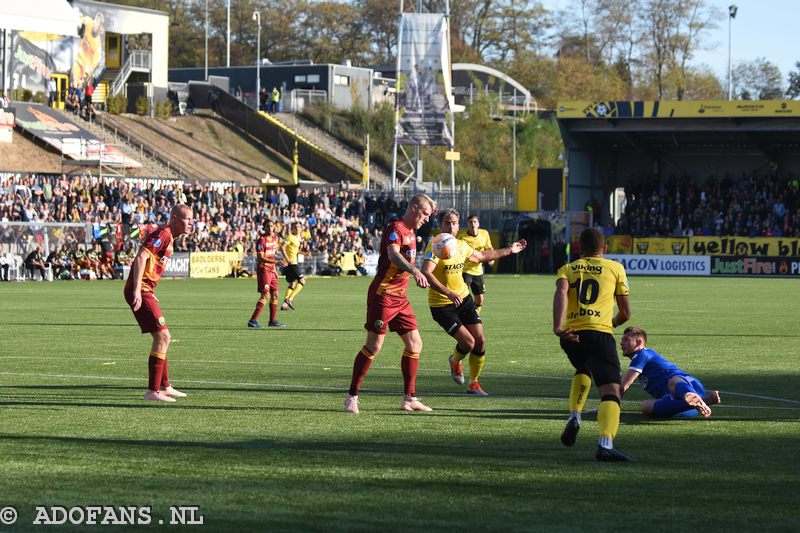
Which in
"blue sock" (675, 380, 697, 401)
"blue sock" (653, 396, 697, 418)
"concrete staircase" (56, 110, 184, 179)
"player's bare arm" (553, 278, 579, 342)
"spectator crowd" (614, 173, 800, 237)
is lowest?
"blue sock" (653, 396, 697, 418)

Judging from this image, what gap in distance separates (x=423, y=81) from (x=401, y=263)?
51859mm

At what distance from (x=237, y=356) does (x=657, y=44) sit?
91921 millimetres

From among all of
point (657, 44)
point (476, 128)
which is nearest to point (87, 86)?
point (476, 128)

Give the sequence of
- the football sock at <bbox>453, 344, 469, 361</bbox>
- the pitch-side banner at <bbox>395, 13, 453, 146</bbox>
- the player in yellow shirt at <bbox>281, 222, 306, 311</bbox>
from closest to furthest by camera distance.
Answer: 1. the football sock at <bbox>453, 344, 469, 361</bbox>
2. the player in yellow shirt at <bbox>281, 222, 306, 311</bbox>
3. the pitch-side banner at <bbox>395, 13, 453, 146</bbox>

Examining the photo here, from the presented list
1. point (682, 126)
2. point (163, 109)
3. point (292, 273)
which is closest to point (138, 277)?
point (292, 273)

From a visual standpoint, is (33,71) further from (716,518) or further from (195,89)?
(716,518)

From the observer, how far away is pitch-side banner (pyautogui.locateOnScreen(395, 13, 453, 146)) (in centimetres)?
6197

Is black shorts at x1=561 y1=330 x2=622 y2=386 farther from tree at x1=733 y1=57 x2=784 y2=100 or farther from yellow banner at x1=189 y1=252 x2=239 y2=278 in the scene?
tree at x1=733 y1=57 x2=784 y2=100

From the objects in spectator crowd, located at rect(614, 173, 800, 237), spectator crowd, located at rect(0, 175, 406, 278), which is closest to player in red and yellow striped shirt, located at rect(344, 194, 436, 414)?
spectator crowd, located at rect(0, 175, 406, 278)

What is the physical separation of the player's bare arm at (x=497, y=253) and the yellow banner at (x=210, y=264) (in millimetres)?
36589

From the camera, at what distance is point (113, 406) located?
1227 centimetres

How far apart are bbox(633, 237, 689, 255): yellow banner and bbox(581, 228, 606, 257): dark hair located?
167 ft

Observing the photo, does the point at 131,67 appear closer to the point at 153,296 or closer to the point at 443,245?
the point at 153,296

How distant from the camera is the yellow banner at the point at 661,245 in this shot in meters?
59.6
